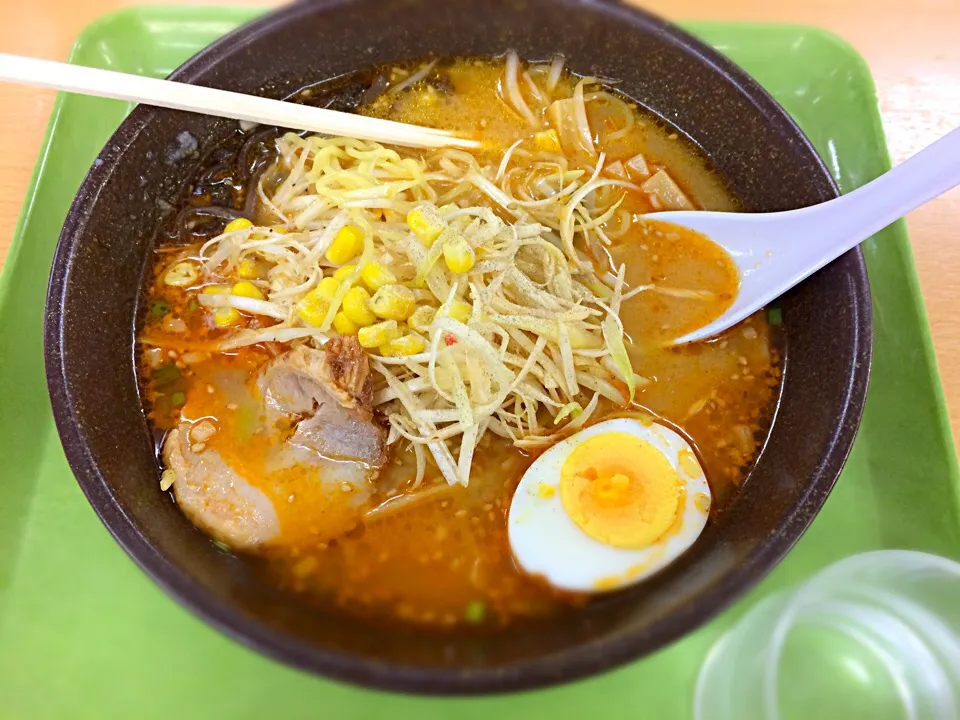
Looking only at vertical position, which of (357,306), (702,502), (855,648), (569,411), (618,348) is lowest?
(855,648)

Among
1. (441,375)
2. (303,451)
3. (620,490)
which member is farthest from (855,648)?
(303,451)

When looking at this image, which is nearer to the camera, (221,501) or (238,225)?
(221,501)

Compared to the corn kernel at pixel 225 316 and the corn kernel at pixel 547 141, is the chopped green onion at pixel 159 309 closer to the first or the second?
the corn kernel at pixel 225 316

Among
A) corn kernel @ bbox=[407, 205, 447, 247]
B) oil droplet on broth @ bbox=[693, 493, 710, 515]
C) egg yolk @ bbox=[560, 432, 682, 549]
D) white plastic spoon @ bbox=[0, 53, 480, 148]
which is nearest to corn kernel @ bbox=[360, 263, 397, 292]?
corn kernel @ bbox=[407, 205, 447, 247]

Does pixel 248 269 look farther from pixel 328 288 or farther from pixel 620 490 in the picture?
pixel 620 490

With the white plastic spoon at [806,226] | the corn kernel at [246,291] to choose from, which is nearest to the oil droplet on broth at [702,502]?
the white plastic spoon at [806,226]

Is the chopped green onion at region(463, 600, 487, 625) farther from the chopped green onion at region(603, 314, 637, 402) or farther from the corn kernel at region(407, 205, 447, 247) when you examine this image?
the corn kernel at region(407, 205, 447, 247)

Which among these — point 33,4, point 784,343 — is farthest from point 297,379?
point 33,4

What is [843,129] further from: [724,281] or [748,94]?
[724,281]
